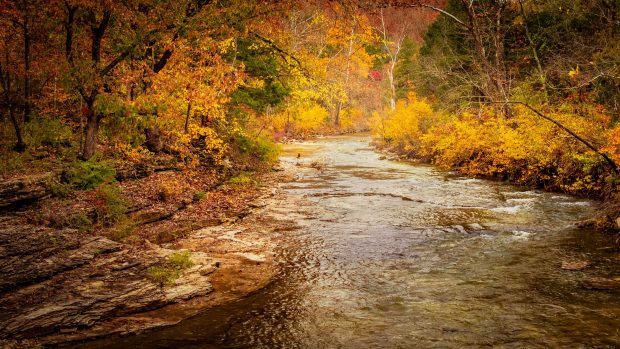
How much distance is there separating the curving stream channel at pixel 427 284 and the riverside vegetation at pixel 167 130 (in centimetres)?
110

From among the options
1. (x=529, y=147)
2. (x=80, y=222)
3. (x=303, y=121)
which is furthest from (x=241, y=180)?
(x=303, y=121)

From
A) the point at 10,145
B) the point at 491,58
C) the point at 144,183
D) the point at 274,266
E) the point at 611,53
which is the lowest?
the point at 274,266

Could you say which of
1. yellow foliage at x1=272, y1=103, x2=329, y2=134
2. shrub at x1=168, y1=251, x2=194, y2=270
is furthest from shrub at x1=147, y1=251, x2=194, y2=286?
yellow foliage at x1=272, y1=103, x2=329, y2=134

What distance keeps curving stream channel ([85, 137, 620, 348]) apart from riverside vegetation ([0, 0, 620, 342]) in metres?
1.10

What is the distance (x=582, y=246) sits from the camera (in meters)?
9.62

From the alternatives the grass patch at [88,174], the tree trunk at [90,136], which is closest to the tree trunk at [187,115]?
the tree trunk at [90,136]

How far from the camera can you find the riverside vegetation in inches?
305

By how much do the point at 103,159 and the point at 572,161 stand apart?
1527cm

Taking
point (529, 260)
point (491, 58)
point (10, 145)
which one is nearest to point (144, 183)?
point (10, 145)

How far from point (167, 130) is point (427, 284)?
10.8 m

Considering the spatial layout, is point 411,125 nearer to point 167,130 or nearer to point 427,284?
point 167,130

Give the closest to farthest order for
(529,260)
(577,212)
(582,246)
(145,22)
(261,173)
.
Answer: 1. (529,260)
2. (582,246)
3. (145,22)
4. (577,212)
5. (261,173)

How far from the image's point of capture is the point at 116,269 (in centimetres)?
759

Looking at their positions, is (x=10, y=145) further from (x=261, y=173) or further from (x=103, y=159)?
(x=261, y=173)
